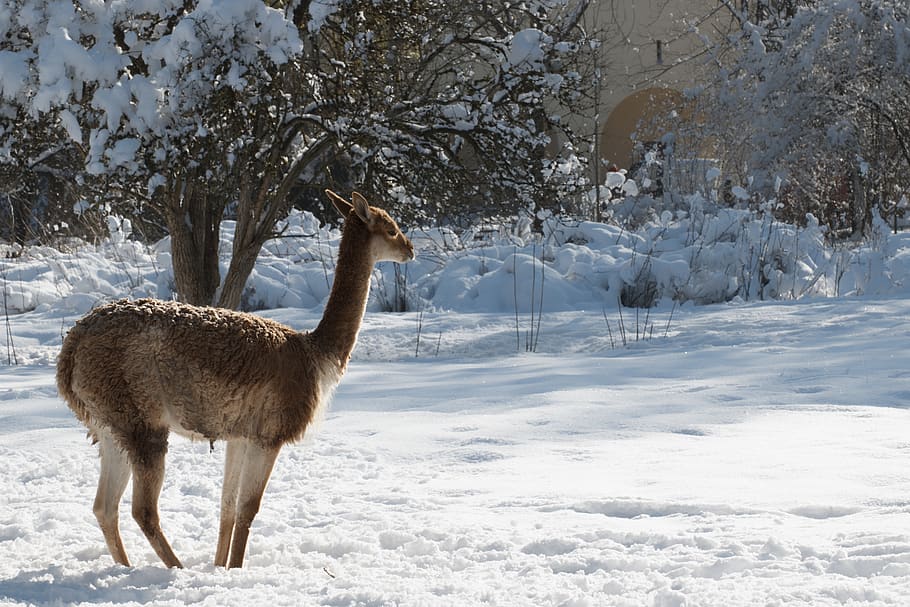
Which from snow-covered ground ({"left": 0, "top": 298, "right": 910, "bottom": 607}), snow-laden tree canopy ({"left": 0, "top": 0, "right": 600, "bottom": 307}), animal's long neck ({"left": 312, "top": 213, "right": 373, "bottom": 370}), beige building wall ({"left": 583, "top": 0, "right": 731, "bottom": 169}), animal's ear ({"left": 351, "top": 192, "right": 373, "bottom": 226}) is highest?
beige building wall ({"left": 583, "top": 0, "right": 731, "bottom": 169})

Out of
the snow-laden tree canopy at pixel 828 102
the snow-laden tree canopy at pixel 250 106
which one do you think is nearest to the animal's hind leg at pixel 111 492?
the snow-laden tree canopy at pixel 250 106

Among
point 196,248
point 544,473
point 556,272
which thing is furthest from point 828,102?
point 544,473

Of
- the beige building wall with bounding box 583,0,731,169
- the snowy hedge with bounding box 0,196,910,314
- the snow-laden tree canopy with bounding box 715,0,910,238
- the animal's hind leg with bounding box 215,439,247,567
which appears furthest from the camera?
the beige building wall with bounding box 583,0,731,169

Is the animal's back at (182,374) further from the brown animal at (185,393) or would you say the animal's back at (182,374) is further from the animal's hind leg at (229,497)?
the animal's hind leg at (229,497)

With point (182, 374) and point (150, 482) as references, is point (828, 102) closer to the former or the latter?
point (182, 374)

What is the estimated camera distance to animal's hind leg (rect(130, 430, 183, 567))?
4.09 metres

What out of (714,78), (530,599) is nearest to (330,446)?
(530,599)

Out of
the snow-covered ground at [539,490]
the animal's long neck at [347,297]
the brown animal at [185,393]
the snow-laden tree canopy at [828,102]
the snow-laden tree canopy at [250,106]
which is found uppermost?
the snow-laden tree canopy at [828,102]

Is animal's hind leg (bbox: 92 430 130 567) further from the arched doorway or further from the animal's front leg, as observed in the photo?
the arched doorway

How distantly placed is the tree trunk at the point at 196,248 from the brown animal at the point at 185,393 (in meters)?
4.93

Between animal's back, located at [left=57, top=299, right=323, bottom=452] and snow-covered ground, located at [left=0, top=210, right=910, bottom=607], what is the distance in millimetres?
553

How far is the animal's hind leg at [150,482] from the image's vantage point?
409 cm

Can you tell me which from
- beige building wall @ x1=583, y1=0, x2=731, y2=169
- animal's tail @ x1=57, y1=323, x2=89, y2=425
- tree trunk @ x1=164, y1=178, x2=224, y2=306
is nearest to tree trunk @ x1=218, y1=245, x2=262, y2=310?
tree trunk @ x1=164, y1=178, x2=224, y2=306

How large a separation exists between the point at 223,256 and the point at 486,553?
10276mm
